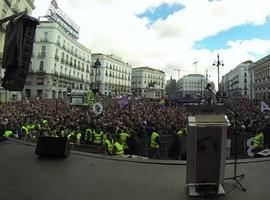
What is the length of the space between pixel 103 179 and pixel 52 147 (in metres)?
2.27

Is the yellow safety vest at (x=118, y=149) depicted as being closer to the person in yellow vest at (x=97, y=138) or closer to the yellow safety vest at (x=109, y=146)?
the yellow safety vest at (x=109, y=146)

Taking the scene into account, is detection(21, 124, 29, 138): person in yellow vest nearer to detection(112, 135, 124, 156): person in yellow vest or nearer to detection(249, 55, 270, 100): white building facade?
detection(112, 135, 124, 156): person in yellow vest

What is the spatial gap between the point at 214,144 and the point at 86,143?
7474mm

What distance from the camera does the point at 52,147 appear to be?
24.4 ft

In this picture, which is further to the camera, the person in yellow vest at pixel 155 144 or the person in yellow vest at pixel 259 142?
the person in yellow vest at pixel 259 142

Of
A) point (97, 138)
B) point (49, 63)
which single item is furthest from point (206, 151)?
point (49, 63)

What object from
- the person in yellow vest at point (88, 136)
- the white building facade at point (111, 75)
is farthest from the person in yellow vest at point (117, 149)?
the white building facade at point (111, 75)

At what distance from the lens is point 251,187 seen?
Answer: 521 centimetres

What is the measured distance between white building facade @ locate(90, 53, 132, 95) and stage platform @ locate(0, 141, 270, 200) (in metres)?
90.7

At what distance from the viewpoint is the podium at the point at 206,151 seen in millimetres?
4836

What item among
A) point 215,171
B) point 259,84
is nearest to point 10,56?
point 215,171

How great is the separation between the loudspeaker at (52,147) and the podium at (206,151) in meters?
3.62

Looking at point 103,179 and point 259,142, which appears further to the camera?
point 259,142

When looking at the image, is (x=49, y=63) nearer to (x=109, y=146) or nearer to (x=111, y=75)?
(x=111, y=75)
